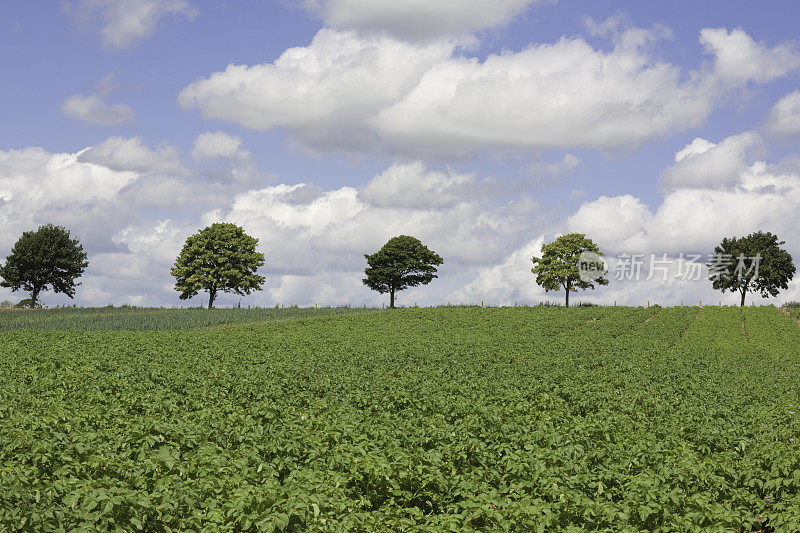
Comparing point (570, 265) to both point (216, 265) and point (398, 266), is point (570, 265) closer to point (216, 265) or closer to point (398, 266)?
point (398, 266)

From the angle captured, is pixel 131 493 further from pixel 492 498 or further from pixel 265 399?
pixel 265 399

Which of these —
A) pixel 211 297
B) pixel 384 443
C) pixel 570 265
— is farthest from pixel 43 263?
pixel 384 443

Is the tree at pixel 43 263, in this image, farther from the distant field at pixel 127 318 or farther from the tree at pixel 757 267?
the tree at pixel 757 267

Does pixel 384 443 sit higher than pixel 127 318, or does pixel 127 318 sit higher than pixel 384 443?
pixel 127 318

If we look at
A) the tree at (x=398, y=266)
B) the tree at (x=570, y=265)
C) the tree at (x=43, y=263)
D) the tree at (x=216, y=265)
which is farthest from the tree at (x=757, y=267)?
the tree at (x=43, y=263)

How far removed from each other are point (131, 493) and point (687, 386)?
20558 mm

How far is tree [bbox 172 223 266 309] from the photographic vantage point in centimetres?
7956

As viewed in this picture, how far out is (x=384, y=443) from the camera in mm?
12938

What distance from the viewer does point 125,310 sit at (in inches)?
3009

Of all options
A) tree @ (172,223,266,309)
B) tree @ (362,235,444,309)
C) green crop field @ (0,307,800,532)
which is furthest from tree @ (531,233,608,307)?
green crop field @ (0,307,800,532)

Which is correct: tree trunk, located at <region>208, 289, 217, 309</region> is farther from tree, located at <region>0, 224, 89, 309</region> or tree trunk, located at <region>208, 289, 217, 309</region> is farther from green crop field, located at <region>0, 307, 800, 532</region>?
green crop field, located at <region>0, 307, 800, 532</region>

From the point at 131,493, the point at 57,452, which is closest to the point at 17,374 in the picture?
the point at 57,452

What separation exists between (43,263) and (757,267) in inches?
3524

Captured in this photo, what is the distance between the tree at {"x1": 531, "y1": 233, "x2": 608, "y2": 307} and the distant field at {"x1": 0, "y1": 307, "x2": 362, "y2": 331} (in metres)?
24.3
